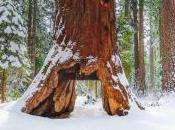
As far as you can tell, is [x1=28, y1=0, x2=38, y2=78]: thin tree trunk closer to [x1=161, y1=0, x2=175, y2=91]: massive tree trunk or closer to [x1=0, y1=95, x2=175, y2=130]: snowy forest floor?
[x1=161, y1=0, x2=175, y2=91]: massive tree trunk

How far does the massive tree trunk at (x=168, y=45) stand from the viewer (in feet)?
37.4

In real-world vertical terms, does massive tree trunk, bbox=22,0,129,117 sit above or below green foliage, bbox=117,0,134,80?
below

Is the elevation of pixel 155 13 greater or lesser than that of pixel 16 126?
greater

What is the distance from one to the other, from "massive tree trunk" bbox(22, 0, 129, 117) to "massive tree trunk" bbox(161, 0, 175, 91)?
4.48m

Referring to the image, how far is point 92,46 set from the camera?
7.09 metres

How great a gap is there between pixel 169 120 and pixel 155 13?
20139 mm

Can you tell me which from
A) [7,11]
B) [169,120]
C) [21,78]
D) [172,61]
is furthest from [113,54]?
[21,78]

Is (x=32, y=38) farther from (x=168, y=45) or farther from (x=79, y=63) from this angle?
(x=79, y=63)

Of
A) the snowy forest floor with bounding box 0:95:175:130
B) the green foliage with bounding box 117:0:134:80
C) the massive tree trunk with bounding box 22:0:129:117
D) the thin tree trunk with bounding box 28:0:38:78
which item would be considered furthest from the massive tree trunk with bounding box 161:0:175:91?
the thin tree trunk with bounding box 28:0:38:78

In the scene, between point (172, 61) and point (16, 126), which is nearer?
point (16, 126)

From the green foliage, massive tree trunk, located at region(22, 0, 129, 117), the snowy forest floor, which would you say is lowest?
the snowy forest floor

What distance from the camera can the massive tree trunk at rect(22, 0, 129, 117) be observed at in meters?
6.93

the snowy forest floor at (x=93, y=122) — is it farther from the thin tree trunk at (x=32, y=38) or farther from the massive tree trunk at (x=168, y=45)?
the thin tree trunk at (x=32, y=38)

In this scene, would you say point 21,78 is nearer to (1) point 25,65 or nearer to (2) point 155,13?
(1) point 25,65
